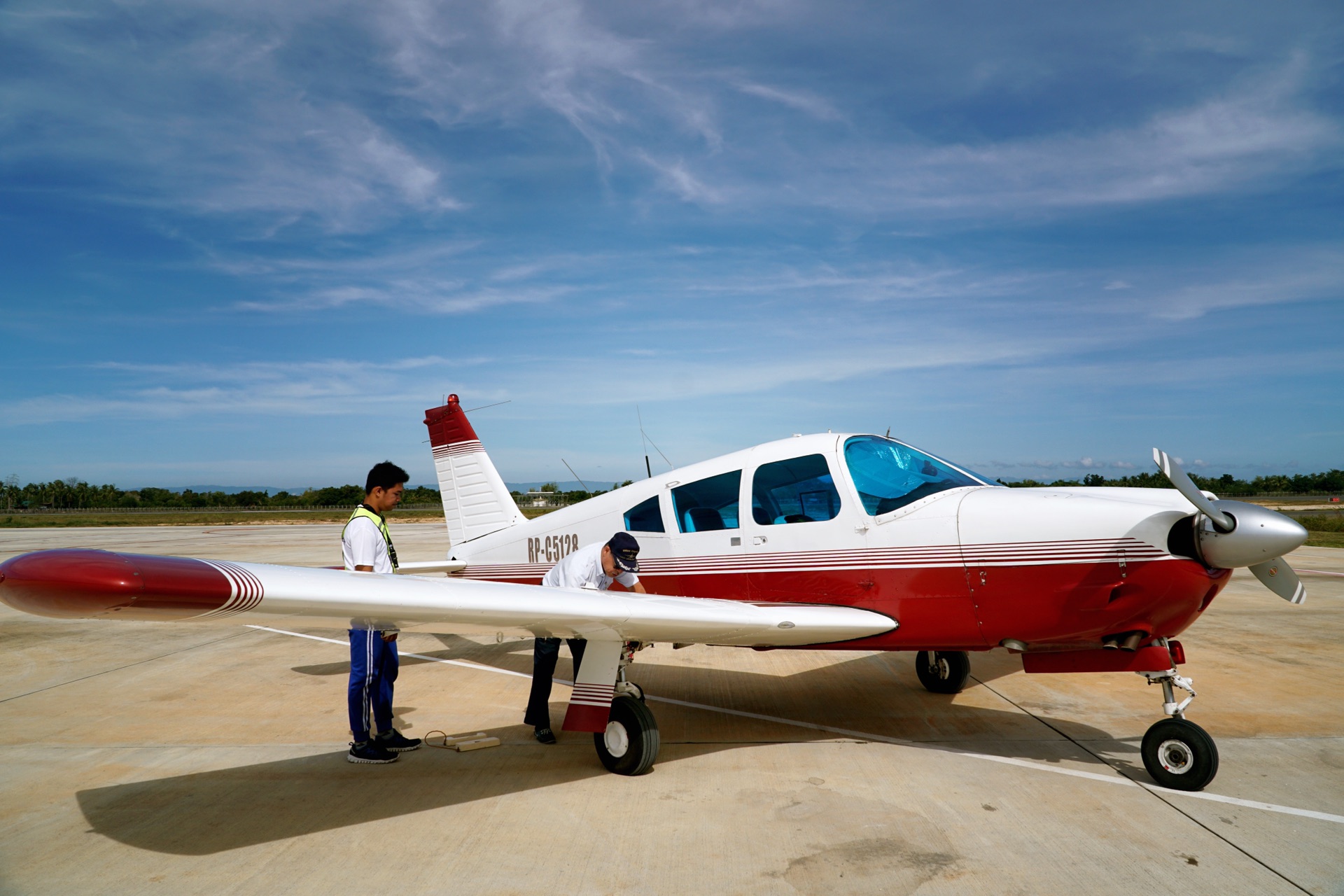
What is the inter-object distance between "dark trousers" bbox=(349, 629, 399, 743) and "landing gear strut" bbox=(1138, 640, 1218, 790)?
4.68 m

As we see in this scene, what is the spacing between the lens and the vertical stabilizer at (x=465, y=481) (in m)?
8.49

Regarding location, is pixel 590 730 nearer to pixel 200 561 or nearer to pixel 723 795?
pixel 723 795

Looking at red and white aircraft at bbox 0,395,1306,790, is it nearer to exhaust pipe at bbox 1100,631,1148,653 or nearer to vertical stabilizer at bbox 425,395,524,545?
exhaust pipe at bbox 1100,631,1148,653

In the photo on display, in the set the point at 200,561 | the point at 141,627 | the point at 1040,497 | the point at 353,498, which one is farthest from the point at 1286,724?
the point at 353,498

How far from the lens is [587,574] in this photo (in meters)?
5.23

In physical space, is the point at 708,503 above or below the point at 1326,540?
above

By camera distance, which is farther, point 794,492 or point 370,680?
point 794,492

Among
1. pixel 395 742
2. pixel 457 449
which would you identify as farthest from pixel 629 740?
pixel 457 449

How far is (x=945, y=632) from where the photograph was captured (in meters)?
4.89

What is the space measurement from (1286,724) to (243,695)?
8.28 metres

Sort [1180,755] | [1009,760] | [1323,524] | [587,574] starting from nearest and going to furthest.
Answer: [1180,755], [1009,760], [587,574], [1323,524]

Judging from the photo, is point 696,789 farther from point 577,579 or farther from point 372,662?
point 372,662

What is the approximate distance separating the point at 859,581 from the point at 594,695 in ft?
6.26

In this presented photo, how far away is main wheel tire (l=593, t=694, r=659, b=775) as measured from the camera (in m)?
4.66
